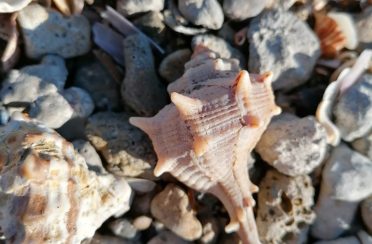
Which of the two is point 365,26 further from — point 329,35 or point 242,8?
point 242,8

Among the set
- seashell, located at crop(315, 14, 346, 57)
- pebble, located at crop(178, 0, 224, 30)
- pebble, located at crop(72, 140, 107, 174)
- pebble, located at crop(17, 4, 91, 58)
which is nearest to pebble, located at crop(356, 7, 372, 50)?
seashell, located at crop(315, 14, 346, 57)

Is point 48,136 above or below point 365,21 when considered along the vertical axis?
below

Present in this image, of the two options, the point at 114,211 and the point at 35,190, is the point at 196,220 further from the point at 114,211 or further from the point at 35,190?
the point at 35,190

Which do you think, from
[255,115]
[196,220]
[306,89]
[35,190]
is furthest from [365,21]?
[35,190]

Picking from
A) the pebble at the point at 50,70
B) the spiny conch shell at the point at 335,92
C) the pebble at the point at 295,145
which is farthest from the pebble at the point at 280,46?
the pebble at the point at 50,70

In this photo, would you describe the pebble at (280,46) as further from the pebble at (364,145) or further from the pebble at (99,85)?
the pebble at (99,85)

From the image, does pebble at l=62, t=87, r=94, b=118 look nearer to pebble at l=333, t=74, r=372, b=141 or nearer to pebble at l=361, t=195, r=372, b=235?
pebble at l=333, t=74, r=372, b=141
